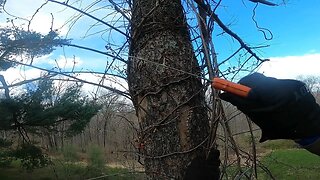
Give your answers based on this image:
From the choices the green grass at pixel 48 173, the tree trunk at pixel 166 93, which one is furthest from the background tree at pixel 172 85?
the green grass at pixel 48 173

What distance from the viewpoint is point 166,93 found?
175 centimetres

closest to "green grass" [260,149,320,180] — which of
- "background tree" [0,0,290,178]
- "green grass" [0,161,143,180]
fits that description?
"background tree" [0,0,290,178]

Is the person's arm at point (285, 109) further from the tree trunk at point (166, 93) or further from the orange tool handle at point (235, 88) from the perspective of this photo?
the tree trunk at point (166, 93)

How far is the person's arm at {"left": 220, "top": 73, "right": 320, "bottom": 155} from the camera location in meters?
1.03

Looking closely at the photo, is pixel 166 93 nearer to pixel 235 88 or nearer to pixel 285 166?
pixel 235 88

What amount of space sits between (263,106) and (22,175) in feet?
57.4

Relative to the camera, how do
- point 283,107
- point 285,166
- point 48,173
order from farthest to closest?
point 48,173 < point 285,166 < point 283,107

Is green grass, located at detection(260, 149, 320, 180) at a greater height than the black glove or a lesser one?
lesser

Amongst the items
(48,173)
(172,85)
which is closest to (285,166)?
(172,85)

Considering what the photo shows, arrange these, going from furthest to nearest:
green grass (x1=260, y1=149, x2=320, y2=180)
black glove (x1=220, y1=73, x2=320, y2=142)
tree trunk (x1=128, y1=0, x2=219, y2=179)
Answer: green grass (x1=260, y1=149, x2=320, y2=180)
tree trunk (x1=128, y1=0, x2=219, y2=179)
black glove (x1=220, y1=73, x2=320, y2=142)

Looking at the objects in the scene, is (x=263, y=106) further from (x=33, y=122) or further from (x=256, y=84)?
(x=33, y=122)

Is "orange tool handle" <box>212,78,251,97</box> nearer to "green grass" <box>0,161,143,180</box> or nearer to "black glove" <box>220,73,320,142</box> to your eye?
"black glove" <box>220,73,320,142</box>

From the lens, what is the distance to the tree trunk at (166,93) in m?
1.71

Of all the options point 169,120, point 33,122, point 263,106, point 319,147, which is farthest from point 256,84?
point 33,122
